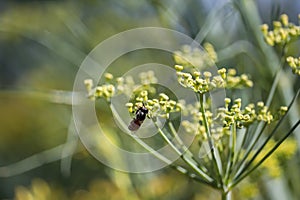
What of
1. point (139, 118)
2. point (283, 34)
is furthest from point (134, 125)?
point (283, 34)

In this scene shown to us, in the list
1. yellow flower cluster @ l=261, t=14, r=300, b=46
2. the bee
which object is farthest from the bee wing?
yellow flower cluster @ l=261, t=14, r=300, b=46

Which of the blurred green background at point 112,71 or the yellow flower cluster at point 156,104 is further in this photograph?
the blurred green background at point 112,71

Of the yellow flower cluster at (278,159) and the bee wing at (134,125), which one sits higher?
the bee wing at (134,125)

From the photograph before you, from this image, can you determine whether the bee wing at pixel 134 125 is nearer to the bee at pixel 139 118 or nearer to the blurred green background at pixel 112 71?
the bee at pixel 139 118

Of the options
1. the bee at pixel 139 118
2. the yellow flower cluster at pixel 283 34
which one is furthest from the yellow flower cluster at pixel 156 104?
the yellow flower cluster at pixel 283 34

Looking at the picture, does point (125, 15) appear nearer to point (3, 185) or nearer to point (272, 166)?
point (272, 166)

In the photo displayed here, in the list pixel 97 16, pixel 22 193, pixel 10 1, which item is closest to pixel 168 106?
pixel 22 193

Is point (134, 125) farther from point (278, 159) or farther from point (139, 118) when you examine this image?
point (278, 159)

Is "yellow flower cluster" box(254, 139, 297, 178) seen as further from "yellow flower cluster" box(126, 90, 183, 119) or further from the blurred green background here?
"yellow flower cluster" box(126, 90, 183, 119)
